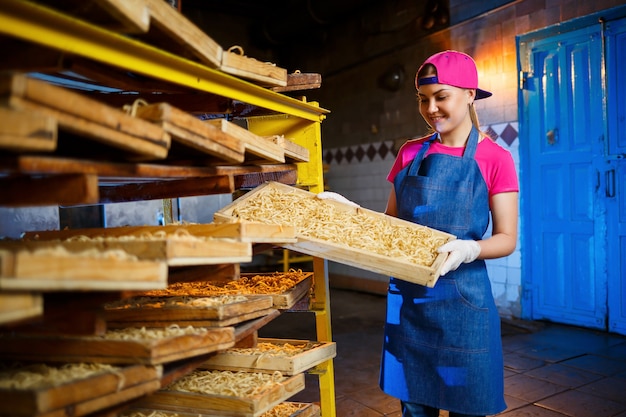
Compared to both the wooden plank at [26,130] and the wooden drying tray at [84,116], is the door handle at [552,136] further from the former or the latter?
the wooden plank at [26,130]

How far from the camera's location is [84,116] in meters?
1.22

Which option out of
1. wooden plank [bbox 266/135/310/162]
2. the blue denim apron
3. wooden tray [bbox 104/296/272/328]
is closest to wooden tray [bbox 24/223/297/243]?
wooden tray [bbox 104/296/272/328]

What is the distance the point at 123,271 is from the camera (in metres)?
1.29

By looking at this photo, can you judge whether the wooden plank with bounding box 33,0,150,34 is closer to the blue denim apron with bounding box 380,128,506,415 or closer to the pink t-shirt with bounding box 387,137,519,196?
the blue denim apron with bounding box 380,128,506,415

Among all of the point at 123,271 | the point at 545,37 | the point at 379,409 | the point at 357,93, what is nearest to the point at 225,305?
the point at 123,271

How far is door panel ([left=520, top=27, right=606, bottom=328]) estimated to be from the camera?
5.13 m

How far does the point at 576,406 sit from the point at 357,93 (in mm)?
5789

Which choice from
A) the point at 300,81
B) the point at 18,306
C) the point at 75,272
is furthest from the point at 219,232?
the point at 300,81

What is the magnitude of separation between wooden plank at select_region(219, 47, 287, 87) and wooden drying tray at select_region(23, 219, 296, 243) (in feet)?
1.86

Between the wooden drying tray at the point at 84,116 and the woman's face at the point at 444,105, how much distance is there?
1369 millimetres

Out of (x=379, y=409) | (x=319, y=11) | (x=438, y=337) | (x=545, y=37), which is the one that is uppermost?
(x=319, y=11)

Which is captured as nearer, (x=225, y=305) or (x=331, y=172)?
(x=225, y=305)

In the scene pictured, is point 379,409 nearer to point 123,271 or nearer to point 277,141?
point 277,141

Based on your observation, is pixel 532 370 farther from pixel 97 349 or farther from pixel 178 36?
pixel 178 36
